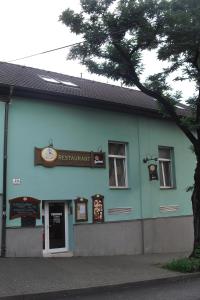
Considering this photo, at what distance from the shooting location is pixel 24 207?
14.4 m

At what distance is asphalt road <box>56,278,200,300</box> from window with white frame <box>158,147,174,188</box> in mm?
8364

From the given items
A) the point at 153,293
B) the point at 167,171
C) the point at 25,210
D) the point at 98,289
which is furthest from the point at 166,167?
the point at 98,289

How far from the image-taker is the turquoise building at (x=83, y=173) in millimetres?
Result: 14391

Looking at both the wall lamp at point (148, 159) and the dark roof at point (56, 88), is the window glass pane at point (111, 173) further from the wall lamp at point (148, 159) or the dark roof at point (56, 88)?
the dark roof at point (56, 88)

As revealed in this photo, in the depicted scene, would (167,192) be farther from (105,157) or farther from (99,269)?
(99,269)

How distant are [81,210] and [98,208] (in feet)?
2.46

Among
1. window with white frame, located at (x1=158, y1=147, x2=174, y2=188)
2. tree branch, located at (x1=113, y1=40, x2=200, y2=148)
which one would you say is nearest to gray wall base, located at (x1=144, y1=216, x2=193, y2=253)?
window with white frame, located at (x1=158, y1=147, x2=174, y2=188)

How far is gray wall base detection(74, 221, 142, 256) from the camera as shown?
15.6m

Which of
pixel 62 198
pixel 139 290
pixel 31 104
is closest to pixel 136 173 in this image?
pixel 62 198

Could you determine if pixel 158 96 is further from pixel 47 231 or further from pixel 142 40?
pixel 47 231

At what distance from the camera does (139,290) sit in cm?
1066

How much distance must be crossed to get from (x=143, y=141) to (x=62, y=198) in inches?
186

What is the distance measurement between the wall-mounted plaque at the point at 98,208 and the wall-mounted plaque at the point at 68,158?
1120 mm

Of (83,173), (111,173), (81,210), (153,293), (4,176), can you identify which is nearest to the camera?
(153,293)
